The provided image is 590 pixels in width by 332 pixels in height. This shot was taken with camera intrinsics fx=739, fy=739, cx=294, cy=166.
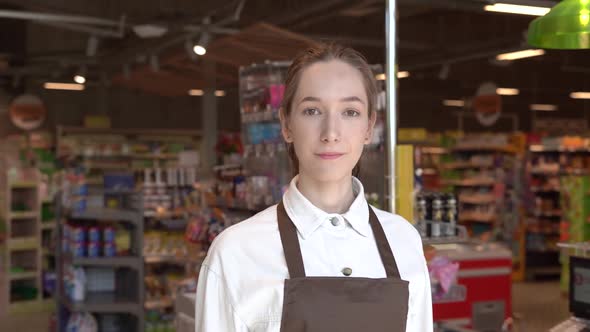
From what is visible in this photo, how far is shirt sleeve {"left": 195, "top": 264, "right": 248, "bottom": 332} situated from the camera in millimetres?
1675

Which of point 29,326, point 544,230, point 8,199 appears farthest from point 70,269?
point 544,230

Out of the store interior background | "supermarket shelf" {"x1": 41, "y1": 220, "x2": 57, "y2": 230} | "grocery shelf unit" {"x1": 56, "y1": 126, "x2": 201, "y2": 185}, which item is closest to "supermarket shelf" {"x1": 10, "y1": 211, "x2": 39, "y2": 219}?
"supermarket shelf" {"x1": 41, "y1": 220, "x2": 57, "y2": 230}

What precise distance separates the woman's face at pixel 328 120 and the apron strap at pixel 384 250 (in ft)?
0.48

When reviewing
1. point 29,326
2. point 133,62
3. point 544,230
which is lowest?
point 29,326

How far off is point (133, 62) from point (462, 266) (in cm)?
825

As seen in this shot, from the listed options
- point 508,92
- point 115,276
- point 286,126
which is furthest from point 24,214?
point 508,92

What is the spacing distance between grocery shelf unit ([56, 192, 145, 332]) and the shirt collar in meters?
4.58

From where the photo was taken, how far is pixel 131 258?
617 centimetres

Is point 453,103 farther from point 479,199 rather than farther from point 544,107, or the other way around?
point 479,199

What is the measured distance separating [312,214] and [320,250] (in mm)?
86

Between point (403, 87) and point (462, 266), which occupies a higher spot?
point (403, 87)

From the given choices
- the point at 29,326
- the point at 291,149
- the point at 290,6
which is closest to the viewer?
the point at 291,149

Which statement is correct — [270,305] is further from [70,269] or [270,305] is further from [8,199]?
[8,199]

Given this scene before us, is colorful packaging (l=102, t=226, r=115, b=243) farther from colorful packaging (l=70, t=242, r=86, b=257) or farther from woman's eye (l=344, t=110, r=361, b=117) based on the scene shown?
woman's eye (l=344, t=110, r=361, b=117)
